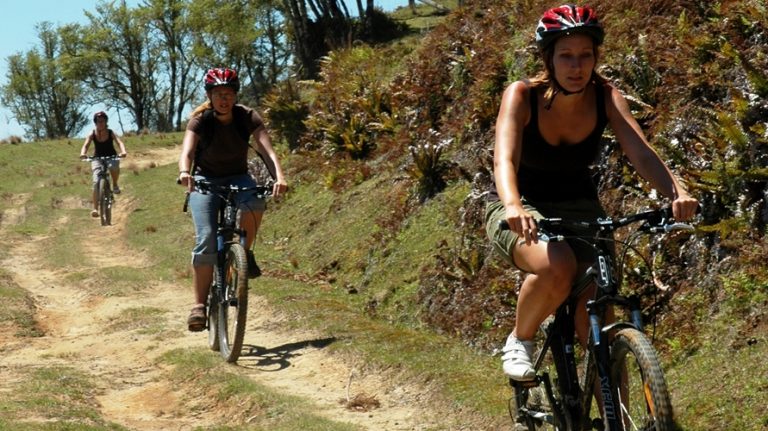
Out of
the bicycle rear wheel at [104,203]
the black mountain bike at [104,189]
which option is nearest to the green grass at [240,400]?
the black mountain bike at [104,189]

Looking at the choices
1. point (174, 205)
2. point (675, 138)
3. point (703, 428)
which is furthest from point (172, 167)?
point (703, 428)

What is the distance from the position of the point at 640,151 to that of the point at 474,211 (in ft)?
19.7

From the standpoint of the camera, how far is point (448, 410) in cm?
754

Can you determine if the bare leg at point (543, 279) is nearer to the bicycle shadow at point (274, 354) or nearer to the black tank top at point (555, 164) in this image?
the black tank top at point (555, 164)

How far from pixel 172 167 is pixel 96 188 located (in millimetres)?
11913

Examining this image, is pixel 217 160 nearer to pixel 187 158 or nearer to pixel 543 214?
pixel 187 158

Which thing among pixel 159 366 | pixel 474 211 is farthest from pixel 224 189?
pixel 474 211

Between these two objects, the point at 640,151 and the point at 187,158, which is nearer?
the point at 640,151

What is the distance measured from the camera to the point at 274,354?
1011cm

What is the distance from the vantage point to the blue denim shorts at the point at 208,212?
980 centimetres

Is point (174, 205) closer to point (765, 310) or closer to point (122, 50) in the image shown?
point (765, 310)

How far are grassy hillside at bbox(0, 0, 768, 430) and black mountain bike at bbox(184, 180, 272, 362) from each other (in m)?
1.06

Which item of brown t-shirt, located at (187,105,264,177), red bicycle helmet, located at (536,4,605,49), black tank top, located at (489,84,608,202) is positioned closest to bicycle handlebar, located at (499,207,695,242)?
black tank top, located at (489,84,608,202)

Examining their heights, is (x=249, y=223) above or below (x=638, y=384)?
above
